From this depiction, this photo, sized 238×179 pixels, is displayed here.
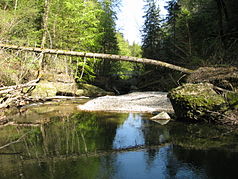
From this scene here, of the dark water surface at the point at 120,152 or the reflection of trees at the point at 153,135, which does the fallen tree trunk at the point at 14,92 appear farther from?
the reflection of trees at the point at 153,135

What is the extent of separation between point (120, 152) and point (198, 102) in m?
2.91

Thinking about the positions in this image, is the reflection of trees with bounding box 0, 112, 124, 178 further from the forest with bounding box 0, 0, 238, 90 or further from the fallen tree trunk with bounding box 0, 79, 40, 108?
the forest with bounding box 0, 0, 238, 90

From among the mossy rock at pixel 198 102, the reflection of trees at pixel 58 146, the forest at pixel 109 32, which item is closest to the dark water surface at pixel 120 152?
the reflection of trees at pixel 58 146

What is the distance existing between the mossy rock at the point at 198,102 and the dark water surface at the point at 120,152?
362 millimetres

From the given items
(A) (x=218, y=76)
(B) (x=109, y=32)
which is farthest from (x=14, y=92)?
(B) (x=109, y=32)

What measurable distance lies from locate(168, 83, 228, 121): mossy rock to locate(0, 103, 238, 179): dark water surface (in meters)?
0.36

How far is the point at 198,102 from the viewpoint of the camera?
5.79 metres

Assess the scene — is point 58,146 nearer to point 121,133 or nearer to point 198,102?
point 121,133

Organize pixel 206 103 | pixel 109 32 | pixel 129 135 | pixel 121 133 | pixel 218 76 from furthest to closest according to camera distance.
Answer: pixel 109 32
pixel 218 76
pixel 206 103
pixel 121 133
pixel 129 135

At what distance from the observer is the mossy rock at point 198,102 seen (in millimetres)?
5641

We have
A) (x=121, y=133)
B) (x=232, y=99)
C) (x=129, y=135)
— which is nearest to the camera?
(x=129, y=135)

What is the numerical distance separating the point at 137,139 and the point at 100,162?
153cm

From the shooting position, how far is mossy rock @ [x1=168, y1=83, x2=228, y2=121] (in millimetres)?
5641

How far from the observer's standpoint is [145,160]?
11.6ft
